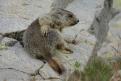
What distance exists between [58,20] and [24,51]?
0.93 meters

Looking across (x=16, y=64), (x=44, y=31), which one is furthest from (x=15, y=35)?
(x=16, y=64)

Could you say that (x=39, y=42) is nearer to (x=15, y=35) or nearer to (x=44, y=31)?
(x=44, y=31)

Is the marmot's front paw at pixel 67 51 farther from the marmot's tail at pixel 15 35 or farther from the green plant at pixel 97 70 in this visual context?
the marmot's tail at pixel 15 35

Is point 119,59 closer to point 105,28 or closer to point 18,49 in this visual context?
point 18,49

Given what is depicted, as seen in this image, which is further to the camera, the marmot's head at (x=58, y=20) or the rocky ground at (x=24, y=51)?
the marmot's head at (x=58, y=20)

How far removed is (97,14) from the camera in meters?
11.6

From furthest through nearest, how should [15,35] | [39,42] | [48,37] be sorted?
[15,35] < [48,37] < [39,42]

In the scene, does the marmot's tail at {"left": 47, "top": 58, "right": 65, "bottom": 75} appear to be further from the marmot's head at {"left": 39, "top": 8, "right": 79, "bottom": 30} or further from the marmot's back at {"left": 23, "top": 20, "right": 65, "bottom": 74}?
the marmot's head at {"left": 39, "top": 8, "right": 79, "bottom": 30}

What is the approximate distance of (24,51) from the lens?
30.9 ft

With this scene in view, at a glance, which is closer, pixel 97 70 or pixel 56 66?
pixel 97 70

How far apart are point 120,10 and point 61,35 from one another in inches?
119

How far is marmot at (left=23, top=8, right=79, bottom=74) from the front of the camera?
9156 mm

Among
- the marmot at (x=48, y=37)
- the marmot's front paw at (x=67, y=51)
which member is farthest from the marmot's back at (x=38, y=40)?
the marmot's front paw at (x=67, y=51)

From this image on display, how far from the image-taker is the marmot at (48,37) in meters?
9.16
